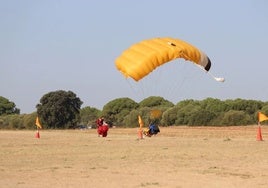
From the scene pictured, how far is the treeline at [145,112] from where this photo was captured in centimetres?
Result: 6391

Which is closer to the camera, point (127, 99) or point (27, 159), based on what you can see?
point (27, 159)

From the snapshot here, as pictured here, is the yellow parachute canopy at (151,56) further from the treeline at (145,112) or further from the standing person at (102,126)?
the treeline at (145,112)

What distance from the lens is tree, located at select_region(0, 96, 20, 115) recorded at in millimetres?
123125

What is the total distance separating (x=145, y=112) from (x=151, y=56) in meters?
54.0

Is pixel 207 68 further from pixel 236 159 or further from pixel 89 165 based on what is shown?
pixel 89 165

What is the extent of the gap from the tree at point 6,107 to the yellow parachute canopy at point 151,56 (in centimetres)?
10626

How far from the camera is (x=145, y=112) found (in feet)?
240

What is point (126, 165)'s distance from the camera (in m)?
15.8

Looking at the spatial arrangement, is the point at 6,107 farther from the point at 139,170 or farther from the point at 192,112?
the point at 139,170

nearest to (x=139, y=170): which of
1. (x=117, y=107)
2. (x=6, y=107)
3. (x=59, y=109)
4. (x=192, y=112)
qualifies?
(x=192, y=112)

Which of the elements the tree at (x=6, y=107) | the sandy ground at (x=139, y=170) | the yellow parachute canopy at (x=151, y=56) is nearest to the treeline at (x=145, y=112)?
the tree at (x=6, y=107)

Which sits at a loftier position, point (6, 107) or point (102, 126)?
point (6, 107)

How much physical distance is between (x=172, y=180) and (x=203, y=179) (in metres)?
0.74

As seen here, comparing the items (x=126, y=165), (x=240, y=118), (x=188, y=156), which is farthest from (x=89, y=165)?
(x=240, y=118)
